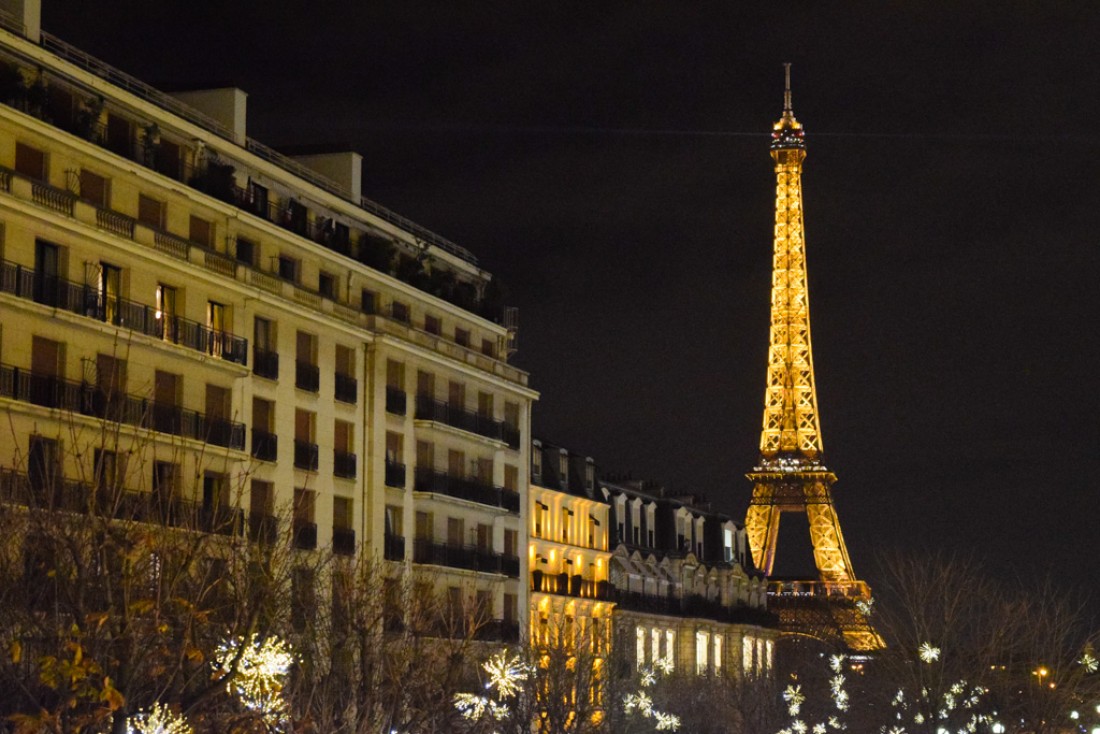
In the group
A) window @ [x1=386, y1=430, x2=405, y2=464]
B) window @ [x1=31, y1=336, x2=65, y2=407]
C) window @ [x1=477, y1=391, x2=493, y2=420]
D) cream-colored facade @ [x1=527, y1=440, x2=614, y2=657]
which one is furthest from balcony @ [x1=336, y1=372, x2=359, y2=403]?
cream-colored facade @ [x1=527, y1=440, x2=614, y2=657]

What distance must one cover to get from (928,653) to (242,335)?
2961 centimetres

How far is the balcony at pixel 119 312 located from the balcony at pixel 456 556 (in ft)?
42.2

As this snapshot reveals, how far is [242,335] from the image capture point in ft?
194

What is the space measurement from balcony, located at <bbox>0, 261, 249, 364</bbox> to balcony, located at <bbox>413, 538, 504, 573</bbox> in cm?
1286

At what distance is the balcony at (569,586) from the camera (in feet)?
286

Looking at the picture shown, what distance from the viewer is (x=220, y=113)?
61.4m

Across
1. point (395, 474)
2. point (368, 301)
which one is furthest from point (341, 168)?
point (395, 474)

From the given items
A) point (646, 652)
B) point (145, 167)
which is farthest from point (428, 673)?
point (646, 652)

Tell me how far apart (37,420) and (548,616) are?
40.8 meters

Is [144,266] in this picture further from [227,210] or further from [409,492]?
[409,492]

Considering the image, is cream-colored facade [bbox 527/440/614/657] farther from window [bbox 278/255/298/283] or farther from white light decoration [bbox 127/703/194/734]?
white light decoration [bbox 127/703/194/734]

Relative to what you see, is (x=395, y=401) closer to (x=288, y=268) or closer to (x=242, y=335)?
(x=288, y=268)

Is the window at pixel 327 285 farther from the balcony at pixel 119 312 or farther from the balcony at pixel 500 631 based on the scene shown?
the balcony at pixel 500 631

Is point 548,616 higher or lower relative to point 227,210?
lower
